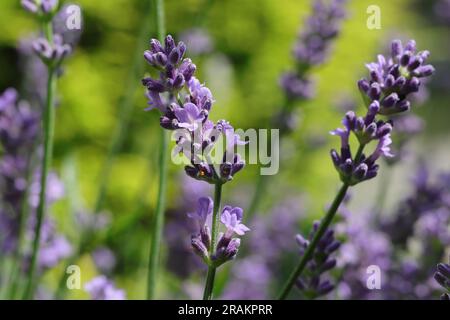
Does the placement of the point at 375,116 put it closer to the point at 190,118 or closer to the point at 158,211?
the point at 190,118

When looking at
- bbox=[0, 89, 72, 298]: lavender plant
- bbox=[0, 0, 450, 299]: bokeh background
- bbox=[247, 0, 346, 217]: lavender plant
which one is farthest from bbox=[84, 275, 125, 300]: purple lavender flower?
bbox=[0, 0, 450, 299]: bokeh background

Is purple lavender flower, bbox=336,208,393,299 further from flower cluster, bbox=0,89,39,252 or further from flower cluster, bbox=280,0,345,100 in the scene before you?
flower cluster, bbox=0,89,39,252

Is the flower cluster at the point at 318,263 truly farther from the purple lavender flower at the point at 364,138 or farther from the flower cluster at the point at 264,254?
the flower cluster at the point at 264,254

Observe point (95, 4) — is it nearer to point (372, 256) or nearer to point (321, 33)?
point (321, 33)

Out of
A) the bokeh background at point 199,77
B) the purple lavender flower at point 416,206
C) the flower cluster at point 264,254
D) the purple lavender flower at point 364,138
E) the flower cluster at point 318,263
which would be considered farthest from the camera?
the bokeh background at point 199,77

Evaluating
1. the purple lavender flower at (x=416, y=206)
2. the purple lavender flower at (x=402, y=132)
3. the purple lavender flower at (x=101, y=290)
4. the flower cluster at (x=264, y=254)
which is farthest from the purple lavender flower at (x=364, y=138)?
the flower cluster at (x=264, y=254)
